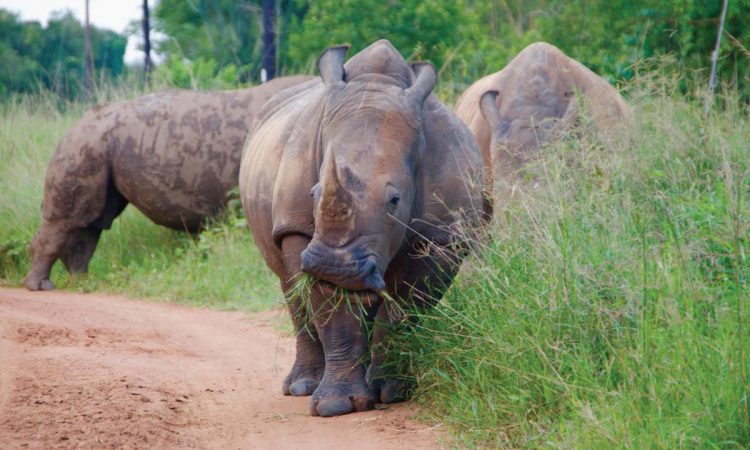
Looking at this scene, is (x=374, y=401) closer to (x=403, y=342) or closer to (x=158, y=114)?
(x=403, y=342)

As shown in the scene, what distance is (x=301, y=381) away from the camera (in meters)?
6.81

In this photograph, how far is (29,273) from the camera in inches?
484

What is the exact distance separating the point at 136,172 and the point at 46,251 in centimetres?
118

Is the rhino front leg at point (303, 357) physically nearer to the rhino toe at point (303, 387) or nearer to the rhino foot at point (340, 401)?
the rhino toe at point (303, 387)

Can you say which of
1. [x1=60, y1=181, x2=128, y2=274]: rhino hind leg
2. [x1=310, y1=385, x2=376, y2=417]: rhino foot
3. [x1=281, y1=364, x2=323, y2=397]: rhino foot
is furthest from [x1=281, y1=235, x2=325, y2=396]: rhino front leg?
[x1=60, y1=181, x2=128, y2=274]: rhino hind leg

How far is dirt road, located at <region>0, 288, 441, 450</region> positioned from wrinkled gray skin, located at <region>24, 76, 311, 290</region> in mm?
2546

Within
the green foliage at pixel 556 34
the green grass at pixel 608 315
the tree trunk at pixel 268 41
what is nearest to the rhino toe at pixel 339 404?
the green grass at pixel 608 315

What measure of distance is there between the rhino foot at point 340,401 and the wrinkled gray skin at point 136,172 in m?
6.52

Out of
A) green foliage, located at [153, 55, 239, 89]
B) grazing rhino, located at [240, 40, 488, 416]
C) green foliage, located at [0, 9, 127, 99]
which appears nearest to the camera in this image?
grazing rhino, located at [240, 40, 488, 416]

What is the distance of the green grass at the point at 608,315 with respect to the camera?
14.4 feet

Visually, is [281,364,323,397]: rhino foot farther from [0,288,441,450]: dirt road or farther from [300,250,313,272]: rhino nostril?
[300,250,313,272]: rhino nostril

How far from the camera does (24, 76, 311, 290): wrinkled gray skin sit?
12273 mm

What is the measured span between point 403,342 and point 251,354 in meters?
2.23

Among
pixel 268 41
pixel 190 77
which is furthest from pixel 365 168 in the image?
pixel 268 41
